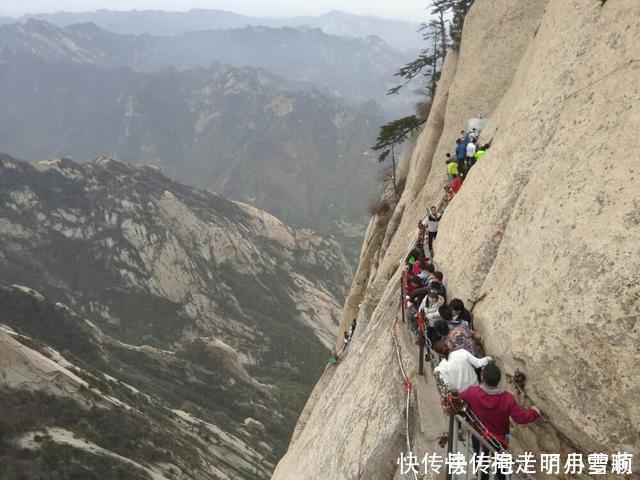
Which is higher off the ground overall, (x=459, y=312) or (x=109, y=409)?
(x=109, y=409)

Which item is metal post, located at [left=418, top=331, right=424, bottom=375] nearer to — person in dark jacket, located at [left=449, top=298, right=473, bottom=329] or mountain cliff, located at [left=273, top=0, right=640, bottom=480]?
mountain cliff, located at [left=273, top=0, right=640, bottom=480]

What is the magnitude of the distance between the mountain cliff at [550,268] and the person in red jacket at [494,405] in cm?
108

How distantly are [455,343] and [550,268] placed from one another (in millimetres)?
2646

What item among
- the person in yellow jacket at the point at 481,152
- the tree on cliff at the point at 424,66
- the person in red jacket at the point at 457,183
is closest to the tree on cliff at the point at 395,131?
the tree on cliff at the point at 424,66

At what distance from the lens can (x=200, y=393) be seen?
106375 mm

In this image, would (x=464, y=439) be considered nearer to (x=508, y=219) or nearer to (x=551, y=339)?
(x=551, y=339)

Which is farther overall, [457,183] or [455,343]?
[457,183]

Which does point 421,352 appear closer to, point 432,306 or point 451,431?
point 432,306

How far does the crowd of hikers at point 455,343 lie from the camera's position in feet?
28.0

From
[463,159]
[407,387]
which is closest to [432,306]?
[407,387]

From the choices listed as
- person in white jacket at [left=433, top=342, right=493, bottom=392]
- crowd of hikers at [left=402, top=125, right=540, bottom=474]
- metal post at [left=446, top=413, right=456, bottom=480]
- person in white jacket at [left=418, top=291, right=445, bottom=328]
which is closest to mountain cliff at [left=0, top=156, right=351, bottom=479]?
crowd of hikers at [left=402, top=125, right=540, bottom=474]

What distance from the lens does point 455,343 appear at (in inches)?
429

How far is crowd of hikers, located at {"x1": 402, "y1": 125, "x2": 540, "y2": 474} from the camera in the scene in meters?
8.53

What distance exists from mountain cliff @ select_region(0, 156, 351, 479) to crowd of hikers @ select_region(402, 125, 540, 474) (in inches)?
2129
